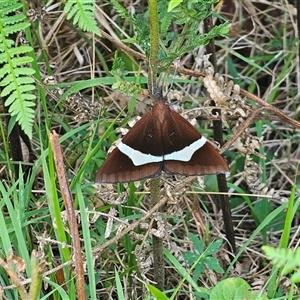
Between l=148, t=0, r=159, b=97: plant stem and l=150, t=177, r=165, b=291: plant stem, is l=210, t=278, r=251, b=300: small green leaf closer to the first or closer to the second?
l=150, t=177, r=165, b=291: plant stem

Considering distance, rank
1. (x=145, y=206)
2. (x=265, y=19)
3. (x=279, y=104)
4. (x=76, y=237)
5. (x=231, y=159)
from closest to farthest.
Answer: (x=76, y=237), (x=145, y=206), (x=231, y=159), (x=279, y=104), (x=265, y=19)

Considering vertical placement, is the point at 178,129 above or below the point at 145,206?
above

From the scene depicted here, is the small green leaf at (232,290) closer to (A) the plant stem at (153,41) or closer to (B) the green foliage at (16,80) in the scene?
(A) the plant stem at (153,41)

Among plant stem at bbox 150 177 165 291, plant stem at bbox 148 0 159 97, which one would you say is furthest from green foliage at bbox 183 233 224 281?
plant stem at bbox 148 0 159 97

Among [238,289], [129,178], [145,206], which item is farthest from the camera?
[145,206]

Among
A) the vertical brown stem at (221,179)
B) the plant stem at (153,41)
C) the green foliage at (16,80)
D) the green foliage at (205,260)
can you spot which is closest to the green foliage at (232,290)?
the green foliage at (205,260)

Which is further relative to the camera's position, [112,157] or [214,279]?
[214,279]

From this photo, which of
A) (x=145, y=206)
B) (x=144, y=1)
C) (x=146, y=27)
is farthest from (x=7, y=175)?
(x=144, y=1)

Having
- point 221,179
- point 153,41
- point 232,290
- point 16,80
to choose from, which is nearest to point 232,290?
point 232,290

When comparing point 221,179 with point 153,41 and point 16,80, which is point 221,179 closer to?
point 153,41

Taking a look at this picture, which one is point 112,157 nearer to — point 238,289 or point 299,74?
point 238,289

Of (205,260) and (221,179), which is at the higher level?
(221,179)
